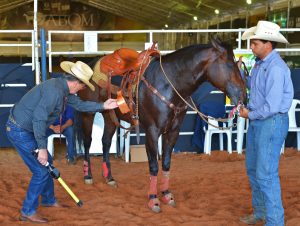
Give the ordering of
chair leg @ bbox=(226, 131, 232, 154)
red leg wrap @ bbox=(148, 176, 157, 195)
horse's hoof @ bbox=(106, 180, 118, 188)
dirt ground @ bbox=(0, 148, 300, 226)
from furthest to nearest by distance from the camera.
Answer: chair leg @ bbox=(226, 131, 232, 154), horse's hoof @ bbox=(106, 180, 118, 188), red leg wrap @ bbox=(148, 176, 157, 195), dirt ground @ bbox=(0, 148, 300, 226)

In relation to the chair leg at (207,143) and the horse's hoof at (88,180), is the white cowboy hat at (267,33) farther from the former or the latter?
the chair leg at (207,143)

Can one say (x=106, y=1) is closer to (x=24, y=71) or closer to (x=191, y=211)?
(x=24, y=71)

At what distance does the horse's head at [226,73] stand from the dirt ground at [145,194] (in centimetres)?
111

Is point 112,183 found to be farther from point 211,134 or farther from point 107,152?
point 211,134

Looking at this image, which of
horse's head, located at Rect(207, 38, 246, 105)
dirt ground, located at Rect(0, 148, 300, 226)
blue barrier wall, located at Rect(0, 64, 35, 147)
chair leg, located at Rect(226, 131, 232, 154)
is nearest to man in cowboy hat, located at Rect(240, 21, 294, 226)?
horse's head, located at Rect(207, 38, 246, 105)

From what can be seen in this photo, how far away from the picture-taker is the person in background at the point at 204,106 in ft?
22.2

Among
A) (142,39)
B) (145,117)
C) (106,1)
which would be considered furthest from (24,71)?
(142,39)

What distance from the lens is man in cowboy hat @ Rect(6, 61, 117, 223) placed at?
134 inches

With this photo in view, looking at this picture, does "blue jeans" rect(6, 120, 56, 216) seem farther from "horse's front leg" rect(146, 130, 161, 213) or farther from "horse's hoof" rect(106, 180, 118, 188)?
"horse's hoof" rect(106, 180, 118, 188)

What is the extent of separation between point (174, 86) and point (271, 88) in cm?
116

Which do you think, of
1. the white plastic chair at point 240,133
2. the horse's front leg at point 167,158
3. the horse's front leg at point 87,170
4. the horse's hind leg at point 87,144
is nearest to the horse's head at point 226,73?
the horse's front leg at point 167,158

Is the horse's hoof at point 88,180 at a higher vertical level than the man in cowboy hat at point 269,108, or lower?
lower

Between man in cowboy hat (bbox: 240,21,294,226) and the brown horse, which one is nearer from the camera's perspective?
man in cowboy hat (bbox: 240,21,294,226)

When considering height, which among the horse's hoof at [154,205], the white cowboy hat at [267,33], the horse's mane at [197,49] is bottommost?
the horse's hoof at [154,205]
